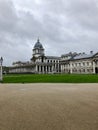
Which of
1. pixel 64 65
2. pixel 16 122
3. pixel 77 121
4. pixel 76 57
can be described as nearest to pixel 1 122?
pixel 16 122

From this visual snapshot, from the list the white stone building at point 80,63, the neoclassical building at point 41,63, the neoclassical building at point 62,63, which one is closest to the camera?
the white stone building at point 80,63

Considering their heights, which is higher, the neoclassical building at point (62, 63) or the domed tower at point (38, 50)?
the domed tower at point (38, 50)

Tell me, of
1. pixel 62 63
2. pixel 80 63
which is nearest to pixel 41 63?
pixel 62 63

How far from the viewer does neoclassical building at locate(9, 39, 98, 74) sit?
12719cm

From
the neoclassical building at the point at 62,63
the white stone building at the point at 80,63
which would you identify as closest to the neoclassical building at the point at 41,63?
the neoclassical building at the point at 62,63

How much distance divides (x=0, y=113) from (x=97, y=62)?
11516 centimetres

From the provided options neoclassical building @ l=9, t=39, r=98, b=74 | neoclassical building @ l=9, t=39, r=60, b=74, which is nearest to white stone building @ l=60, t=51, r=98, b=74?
neoclassical building @ l=9, t=39, r=98, b=74

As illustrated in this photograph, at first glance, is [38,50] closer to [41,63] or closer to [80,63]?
[41,63]

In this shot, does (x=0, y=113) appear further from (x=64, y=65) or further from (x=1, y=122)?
(x=64, y=65)

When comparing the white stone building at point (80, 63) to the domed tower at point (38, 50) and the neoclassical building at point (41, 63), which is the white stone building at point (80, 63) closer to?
the neoclassical building at point (41, 63)

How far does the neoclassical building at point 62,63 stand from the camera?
127188 mm

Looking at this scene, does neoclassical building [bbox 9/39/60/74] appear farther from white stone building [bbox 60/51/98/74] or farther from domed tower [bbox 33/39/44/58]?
white stone building [bbox 60/51/98/74]

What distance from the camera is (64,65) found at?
155125 millimetres

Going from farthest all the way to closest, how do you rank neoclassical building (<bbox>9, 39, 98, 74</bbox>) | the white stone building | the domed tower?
1. the domed tower
2. neoclassical building (<bbox>9, 39, 98, 74</bbox>)
3. the white stone building
